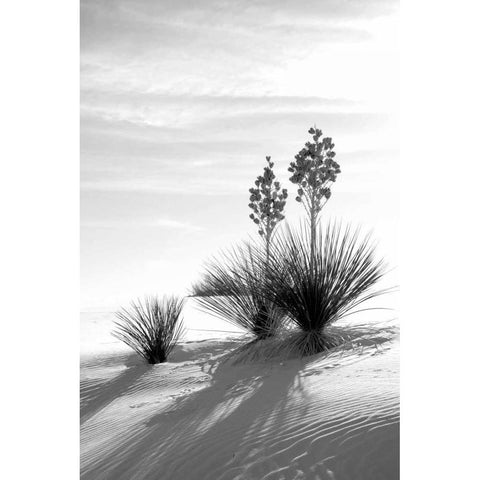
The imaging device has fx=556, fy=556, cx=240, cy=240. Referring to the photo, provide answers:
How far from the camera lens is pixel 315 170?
11828 millimetres

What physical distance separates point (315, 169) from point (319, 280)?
6.65 metres

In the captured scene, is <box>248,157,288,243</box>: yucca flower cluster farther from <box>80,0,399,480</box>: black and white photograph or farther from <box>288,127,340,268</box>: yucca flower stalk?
<box>80,0,399,480</box>: black and white photograph

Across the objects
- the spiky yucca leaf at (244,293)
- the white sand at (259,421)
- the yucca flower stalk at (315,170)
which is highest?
the yucca flower stalk at (315,170)

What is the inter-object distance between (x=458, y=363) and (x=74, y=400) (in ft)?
5.71

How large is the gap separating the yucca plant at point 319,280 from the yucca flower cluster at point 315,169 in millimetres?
5691

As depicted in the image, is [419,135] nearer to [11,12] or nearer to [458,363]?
[458,363]

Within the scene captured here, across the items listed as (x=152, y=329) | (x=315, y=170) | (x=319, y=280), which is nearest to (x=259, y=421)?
(x=319, y=280)

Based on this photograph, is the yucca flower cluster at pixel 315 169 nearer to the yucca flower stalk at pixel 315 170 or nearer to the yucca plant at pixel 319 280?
the yucca flower stalk at pixel 315 170

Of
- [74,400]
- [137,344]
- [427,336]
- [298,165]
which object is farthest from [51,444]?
[298,165]

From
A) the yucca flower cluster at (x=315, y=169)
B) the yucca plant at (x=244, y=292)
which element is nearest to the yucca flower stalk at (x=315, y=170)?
the yucca flower cluster at (x=315, y=169)

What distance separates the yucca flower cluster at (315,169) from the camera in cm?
1171

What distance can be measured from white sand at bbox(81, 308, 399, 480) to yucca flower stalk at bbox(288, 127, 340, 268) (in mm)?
6126

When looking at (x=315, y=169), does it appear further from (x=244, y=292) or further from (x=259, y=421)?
(x=259, y=421)

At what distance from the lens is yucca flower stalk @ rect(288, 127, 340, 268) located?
38.4ft
